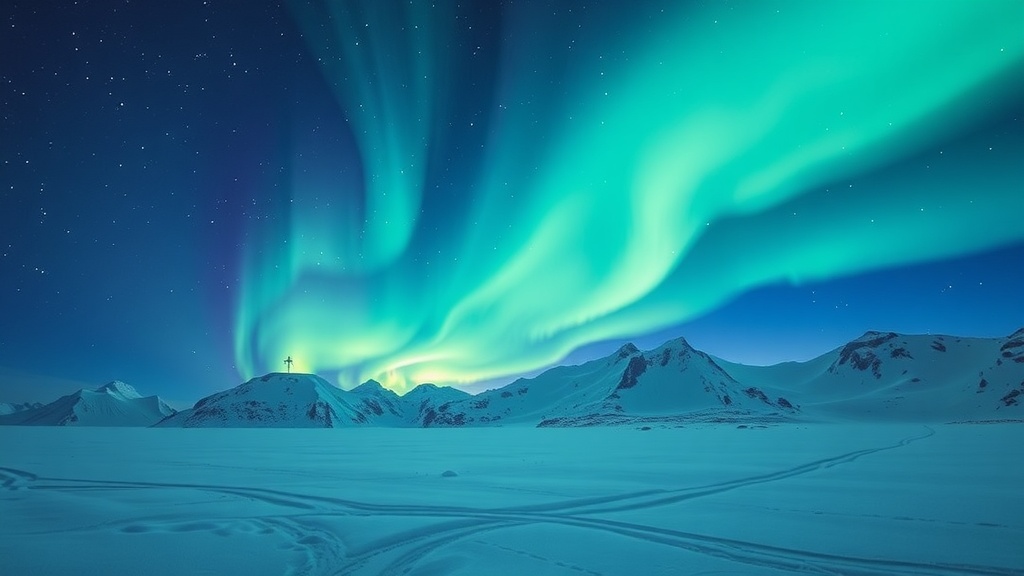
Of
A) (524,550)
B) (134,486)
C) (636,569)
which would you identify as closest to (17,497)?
(134,486)

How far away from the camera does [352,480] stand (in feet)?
53.0

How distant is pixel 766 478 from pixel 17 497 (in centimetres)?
2165

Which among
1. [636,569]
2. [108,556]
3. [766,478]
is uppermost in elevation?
[108,556]

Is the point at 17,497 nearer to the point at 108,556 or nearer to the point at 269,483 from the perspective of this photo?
the point at 269,483

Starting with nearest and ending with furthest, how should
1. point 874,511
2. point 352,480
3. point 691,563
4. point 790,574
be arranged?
point 790,574 → point 691,563 → point 874,511 → point 352,480

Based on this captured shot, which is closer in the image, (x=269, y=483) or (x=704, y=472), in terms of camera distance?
(x=269, y=483)

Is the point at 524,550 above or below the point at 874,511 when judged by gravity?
above

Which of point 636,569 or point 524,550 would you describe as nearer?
point 636,569

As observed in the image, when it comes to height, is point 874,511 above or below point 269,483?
below

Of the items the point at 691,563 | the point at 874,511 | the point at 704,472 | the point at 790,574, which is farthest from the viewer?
the point at 704,472

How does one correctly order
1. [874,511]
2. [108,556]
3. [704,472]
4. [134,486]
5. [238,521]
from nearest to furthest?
[108,556], [238,521], [874,511], [134,486], [704,472]

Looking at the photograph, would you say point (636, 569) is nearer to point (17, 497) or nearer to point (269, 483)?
point (269, 483)

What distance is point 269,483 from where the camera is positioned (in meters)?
15.3

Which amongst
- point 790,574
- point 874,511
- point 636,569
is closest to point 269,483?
point 636,569
